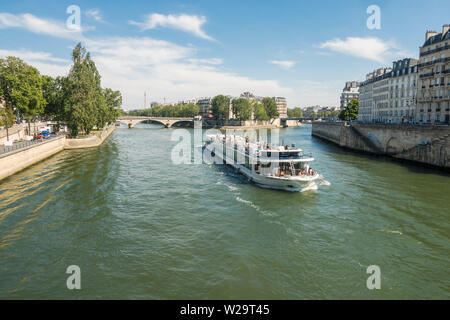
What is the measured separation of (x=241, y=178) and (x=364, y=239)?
16.3 metres

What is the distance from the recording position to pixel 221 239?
54.0ft

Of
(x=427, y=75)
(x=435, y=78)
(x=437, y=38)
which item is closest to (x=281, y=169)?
(x=435, y=78)

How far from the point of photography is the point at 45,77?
74.1 metres

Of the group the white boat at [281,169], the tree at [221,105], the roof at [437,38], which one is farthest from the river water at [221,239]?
the tree at [221,105]

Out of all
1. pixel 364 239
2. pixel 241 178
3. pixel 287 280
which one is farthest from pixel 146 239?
pixel 241 178

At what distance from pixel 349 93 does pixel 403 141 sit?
5847 inches

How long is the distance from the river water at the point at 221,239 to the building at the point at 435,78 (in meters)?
26.6

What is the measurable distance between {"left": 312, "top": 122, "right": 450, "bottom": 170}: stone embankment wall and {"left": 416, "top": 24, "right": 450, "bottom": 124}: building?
9566mm

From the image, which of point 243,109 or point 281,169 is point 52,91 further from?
point 243,109

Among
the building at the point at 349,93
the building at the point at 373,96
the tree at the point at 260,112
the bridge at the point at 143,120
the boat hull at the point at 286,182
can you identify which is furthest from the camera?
the building at the point at 349,93

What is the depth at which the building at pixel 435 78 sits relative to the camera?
47438 millimetres

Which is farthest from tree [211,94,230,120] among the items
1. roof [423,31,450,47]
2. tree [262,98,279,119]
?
roof [423,31,450,47]

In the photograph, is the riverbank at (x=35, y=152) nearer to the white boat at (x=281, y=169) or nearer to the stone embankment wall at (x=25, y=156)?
the stone embankment wall at (x=25, y=156)
